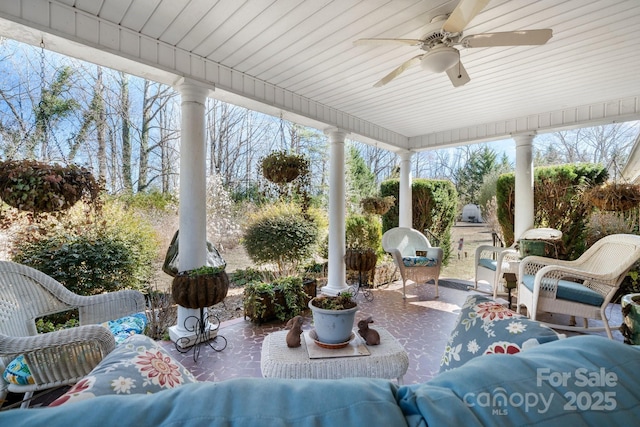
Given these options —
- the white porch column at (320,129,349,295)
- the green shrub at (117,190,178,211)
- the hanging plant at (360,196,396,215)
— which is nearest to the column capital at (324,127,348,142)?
the white porch column at (320,129,349,295)

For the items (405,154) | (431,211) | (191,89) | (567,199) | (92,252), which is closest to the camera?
(191,89)

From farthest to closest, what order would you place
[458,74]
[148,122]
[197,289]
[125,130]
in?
[148,122] → [125,130] → [197,289] → [458,74]

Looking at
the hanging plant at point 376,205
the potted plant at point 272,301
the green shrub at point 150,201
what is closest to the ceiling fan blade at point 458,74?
the potted plant at point 272,301

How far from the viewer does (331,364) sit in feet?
5.65

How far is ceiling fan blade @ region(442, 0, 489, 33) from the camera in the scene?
1617 millimetres

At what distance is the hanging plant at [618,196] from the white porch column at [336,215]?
3145 mm

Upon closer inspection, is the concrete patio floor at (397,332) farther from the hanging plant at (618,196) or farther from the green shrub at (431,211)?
the green shrub at (431,211)

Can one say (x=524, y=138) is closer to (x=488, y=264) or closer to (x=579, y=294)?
(x=488, y=264)

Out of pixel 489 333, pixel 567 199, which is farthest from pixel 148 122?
pixel 567 199

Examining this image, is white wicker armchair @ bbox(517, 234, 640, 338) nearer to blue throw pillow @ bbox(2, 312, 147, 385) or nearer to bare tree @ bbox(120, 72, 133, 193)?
blue throw pillow @ bbox(2, 312, 147, 385)

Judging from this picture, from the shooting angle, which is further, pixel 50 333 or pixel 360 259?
pixel 360 259

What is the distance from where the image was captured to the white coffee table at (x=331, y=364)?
168 centimetres

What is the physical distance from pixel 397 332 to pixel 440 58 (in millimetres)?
2578

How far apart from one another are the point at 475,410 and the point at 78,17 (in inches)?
118
